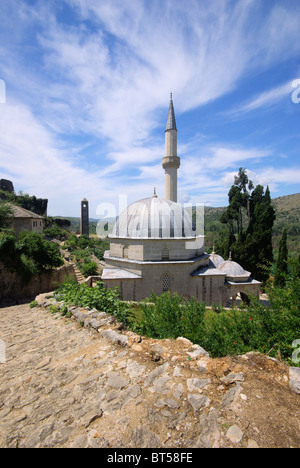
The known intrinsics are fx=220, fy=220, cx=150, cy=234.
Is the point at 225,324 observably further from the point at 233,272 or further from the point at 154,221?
the point at 233,272

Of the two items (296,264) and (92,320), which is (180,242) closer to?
(296,264)

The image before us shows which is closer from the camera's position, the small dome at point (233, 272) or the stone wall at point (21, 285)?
the stone wall at point (21, 285)

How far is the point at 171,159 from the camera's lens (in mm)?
17750

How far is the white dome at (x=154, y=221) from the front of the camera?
13648mm

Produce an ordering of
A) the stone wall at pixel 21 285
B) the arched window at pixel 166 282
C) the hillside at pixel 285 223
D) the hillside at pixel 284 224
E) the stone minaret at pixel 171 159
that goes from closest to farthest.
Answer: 1. the stone wall at pixel 21 285
2. the arched window at pixel 166 282
3. the stone minaret at pixel 171 159
4. the hillside at pixel 284 224
5. the hillside at pixel 285 223

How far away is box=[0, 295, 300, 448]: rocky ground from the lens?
2.38 m

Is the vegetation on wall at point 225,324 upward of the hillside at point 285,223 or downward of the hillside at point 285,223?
downward

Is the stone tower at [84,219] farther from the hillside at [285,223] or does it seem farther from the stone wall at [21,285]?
the stone wall at [21,285]

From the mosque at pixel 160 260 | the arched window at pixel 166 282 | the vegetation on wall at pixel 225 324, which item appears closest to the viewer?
the vegetation on wall at pixel 225 324

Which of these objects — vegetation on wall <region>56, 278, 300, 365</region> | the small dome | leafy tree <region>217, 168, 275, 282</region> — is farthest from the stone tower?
vegetation on wall <region>56, 278, 300, 365</region>

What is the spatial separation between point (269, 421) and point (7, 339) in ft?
19.8

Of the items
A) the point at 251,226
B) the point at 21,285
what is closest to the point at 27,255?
the point at 21,285

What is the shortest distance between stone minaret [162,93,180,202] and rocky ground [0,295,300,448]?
14.8 meters

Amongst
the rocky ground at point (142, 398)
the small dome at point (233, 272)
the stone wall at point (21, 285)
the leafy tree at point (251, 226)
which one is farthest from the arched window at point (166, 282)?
the leafy tree at point (251, 226)
